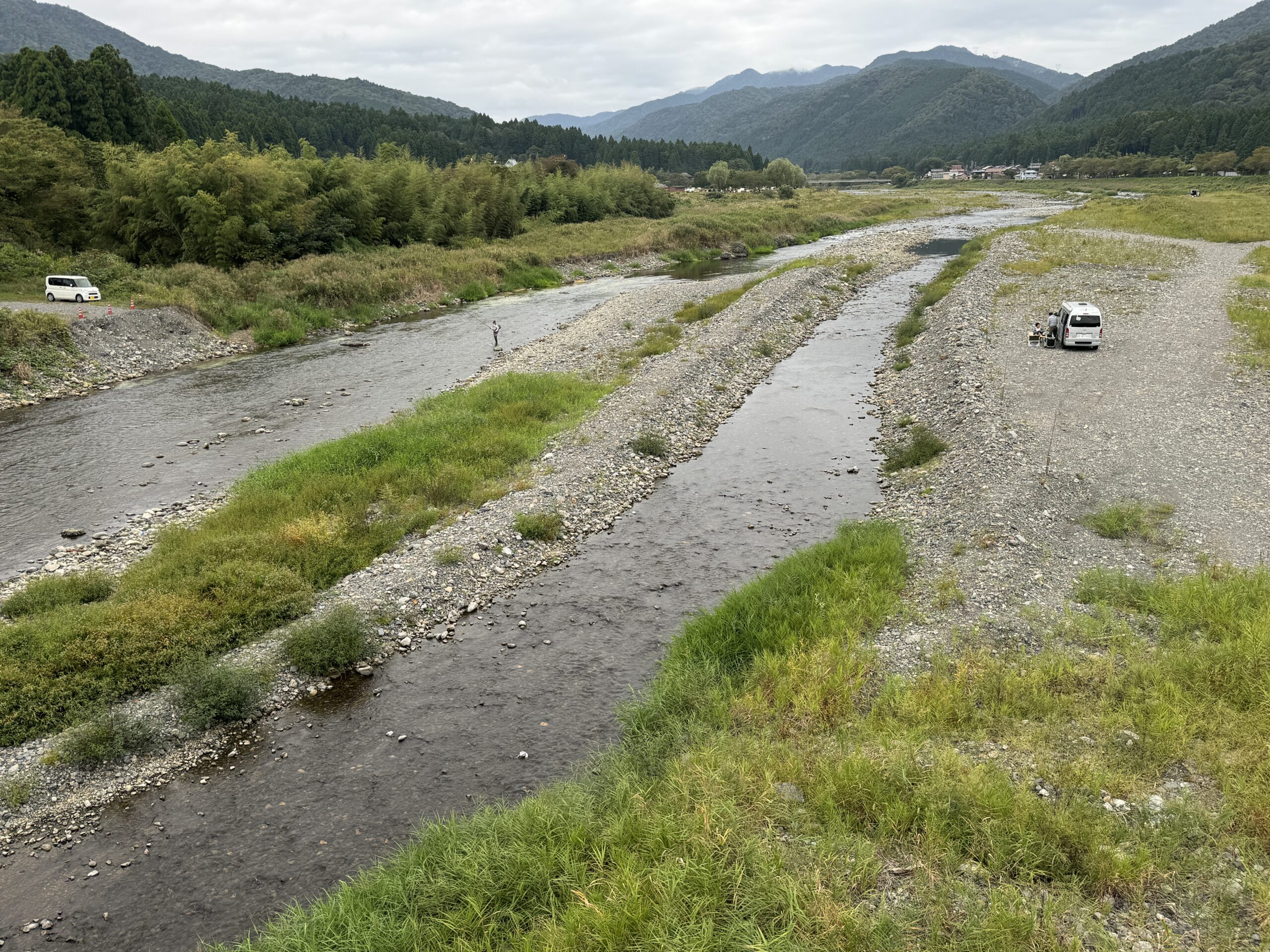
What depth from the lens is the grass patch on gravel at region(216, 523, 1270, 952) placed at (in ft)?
25.3

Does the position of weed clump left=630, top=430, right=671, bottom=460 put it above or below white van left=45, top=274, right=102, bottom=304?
below

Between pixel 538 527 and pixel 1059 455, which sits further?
pixel 1059 455

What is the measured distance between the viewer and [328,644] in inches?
576

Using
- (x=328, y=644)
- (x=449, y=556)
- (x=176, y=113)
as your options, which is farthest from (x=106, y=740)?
(x=176, y=113)

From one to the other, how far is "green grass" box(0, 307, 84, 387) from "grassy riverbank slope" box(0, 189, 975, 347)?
737cm

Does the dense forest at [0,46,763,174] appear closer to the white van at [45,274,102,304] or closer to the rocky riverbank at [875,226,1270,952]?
the white van at [45,274,102,304]

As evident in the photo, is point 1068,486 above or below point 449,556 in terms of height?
above

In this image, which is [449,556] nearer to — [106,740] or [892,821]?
[106,740]

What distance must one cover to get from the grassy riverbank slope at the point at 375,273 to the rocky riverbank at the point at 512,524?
1809cm

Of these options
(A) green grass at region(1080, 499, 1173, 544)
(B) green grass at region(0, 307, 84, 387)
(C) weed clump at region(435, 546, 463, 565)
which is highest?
(B) green grass at region(0, 307, 84, 387)

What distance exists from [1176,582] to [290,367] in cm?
A: 3997

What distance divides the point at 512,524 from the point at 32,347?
Result: 104ft

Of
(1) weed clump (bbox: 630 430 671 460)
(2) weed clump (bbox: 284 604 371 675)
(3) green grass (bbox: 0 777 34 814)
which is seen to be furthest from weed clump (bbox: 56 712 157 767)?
(1) weed clump (bbox: 630 430 671 460)

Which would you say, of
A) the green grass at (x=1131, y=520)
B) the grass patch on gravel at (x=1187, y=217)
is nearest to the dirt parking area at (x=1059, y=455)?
the green grass at (x=1131, y=520)
